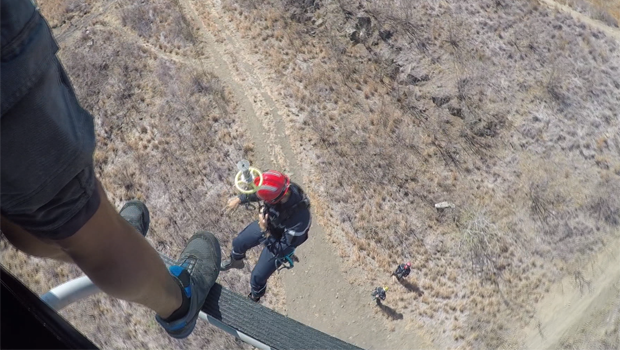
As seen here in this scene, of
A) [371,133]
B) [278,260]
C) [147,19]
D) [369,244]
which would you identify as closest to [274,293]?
[369,244]

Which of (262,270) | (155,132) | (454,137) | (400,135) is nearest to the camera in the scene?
(262,270)

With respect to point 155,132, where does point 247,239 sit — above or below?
above

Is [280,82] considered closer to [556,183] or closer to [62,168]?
[556,183]

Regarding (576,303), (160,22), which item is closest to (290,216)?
(576,303)

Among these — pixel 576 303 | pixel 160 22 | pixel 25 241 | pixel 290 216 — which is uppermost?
pixel 25 241

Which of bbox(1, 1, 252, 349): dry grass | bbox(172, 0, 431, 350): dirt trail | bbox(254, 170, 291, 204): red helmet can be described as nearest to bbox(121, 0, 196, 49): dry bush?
bbox(1, 1, 252, 349): dry grass

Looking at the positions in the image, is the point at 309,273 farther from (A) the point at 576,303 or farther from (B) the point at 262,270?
(A) the point at 576,303

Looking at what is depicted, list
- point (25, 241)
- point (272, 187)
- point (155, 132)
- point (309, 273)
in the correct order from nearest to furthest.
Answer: point (25, 241) < point (272, 187) < point (309, 273) < point (155, 132)
